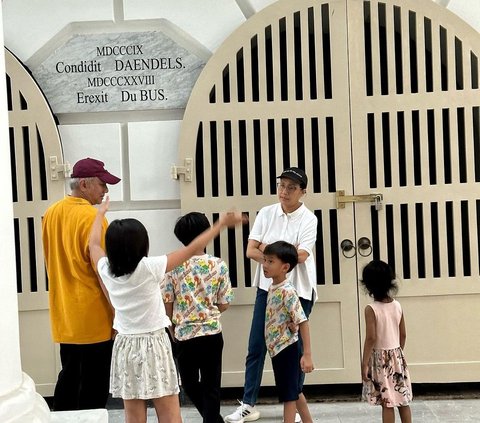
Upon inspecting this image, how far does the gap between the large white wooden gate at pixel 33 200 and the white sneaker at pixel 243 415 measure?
1.32 m

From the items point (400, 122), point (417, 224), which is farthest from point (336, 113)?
point (417, 224)

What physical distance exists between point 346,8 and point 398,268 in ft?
5.90

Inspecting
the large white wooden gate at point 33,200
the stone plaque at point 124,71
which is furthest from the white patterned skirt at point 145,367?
the stone plaque at point 124,71

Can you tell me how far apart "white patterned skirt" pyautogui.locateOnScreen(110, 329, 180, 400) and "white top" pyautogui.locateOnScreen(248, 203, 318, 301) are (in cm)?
137

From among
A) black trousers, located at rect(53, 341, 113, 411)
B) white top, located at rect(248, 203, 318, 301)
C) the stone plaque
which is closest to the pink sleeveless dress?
white top, located at rect(248, 203, 318, 301)

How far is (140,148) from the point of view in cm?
544

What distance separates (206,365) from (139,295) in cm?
90

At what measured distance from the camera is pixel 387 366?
13.6 feet

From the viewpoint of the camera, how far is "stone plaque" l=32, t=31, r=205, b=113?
541cm

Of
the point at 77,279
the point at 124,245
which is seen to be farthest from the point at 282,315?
the point at 124,245

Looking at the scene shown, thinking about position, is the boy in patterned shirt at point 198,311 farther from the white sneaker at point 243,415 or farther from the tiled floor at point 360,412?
the tiled floor at point 360,412

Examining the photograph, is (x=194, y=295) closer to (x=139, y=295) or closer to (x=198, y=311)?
(x=198, y=311)

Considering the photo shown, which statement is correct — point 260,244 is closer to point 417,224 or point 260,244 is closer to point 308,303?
point 308,303

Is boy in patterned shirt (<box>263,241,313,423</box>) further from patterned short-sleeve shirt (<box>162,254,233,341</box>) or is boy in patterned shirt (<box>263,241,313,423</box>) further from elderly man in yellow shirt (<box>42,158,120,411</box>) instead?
elderly man in yellow shirt (<box>42,158,120,411</box>)
